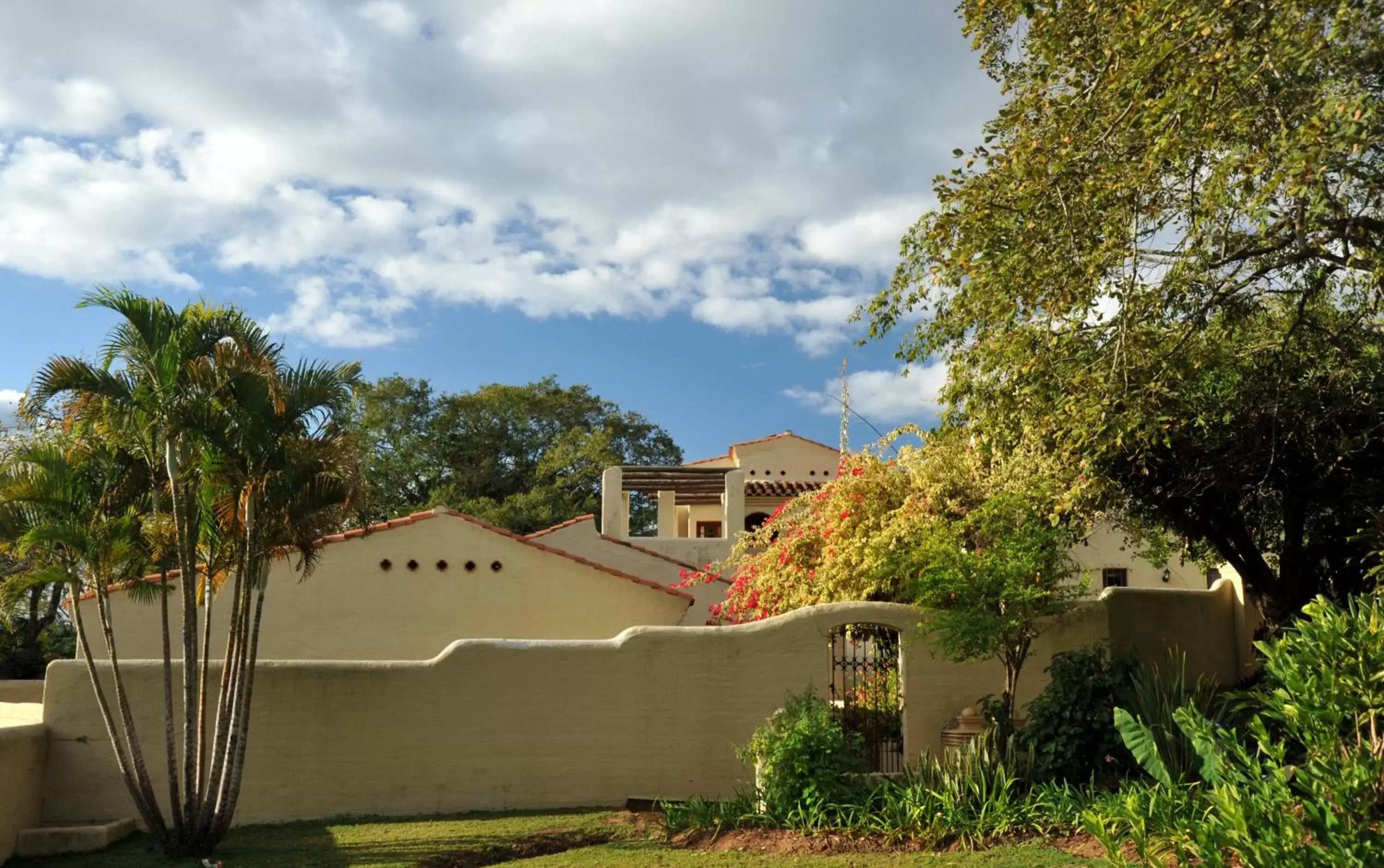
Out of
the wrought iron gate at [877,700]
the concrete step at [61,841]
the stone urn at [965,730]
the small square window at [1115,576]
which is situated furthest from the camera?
the small square window at [1115,576]

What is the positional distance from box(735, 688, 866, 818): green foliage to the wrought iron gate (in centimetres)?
155

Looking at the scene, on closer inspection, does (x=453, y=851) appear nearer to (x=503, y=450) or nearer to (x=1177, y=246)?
(x=1177, y=246)

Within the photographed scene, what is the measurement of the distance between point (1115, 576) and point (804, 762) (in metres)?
19.2

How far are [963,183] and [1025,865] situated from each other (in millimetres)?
6182

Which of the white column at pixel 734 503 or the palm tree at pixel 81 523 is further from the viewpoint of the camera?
the white column at pixel 734 503

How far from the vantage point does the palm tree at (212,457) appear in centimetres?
1014

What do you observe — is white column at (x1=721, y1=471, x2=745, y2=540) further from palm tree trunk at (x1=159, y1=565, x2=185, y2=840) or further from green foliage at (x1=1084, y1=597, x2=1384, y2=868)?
green foliage at (x1=1084, y1=597, x2=1384, y2=868)

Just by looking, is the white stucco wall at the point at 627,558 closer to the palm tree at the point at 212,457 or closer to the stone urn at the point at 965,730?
the stone urn at the point at 965,730

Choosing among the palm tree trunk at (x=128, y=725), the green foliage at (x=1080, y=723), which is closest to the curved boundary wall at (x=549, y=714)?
the palm tree trunk at (x=128, y=725)

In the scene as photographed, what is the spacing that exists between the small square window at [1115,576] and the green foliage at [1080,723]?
54.0 feet

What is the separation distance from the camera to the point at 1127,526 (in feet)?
56.6

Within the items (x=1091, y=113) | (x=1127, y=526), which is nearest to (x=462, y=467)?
(x=1127, y=526)

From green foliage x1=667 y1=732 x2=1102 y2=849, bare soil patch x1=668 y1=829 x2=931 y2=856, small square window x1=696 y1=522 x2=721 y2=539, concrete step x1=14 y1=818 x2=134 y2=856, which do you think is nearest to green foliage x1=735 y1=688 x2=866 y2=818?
green foliage x1=667 y1=732 x2=1102 y2=849

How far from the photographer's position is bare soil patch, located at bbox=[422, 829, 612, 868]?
32.7 feet
